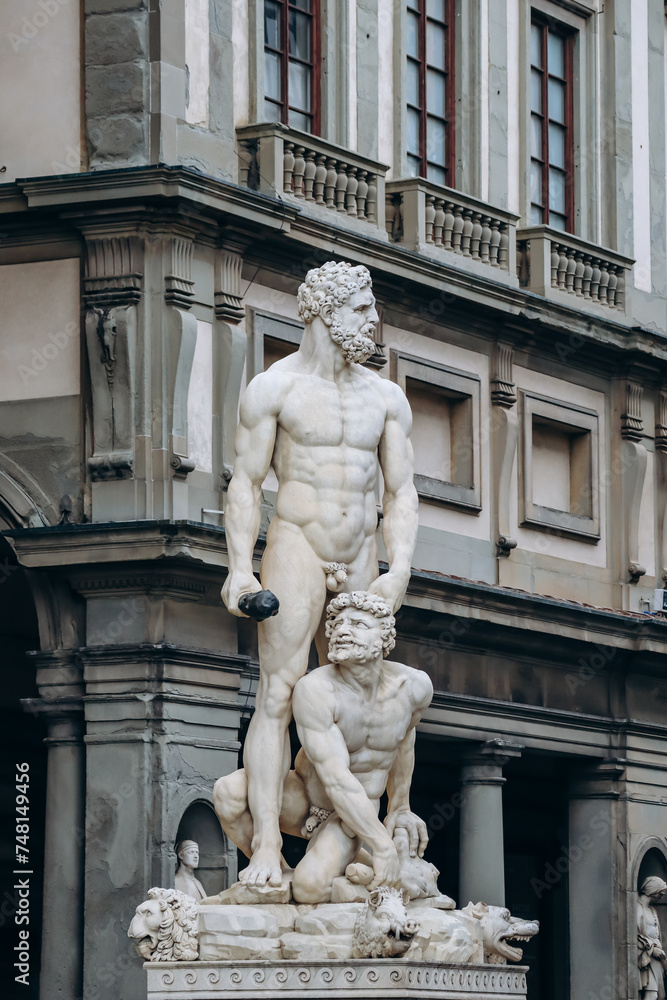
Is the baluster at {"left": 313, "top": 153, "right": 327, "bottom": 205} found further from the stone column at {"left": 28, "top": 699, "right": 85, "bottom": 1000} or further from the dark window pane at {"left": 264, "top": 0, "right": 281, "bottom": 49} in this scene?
the stone column at {"left": 28, "top": 699, "right": 85, "bottom": 1000}

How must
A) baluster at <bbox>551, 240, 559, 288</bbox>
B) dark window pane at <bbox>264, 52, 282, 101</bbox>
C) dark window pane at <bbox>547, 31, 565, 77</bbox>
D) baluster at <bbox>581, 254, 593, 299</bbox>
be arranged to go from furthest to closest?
dark window pane at <bbox>547, 31, 565, 77</bbox> < baluster at <bbox>581, 254, 593, 299</bbox> < baluster at <bbox>551, 240, 559, 288</bbox> < dark window pane at <bbox>264, 52, 282, 101</bbox>

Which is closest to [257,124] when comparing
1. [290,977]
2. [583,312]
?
[583,312]

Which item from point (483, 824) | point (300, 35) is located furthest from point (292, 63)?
point (483, 824)

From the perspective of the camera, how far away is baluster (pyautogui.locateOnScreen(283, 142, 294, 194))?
25.3 meters

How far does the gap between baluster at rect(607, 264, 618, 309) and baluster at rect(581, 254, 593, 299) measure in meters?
0.47

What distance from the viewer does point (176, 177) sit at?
23.4 metres

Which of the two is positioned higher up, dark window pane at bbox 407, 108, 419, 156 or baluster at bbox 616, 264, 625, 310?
dark window pane at bbox 407, 108, 419, 156

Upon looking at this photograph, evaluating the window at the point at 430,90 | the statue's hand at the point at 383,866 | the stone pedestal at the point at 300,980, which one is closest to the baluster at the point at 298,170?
the window at the point at 430,90

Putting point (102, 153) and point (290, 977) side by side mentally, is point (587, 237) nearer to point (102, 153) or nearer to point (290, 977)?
point (102, 153)

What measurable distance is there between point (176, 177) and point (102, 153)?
34.7 inches

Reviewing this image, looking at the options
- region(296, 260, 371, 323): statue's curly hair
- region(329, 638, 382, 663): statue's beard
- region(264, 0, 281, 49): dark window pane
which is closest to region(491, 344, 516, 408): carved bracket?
region(264, 0, 281, 49): dark window pane

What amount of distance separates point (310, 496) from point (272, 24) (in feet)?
40.6

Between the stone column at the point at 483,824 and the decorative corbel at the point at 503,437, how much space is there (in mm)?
2089

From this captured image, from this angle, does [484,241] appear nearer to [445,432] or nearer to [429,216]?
[429,216]
